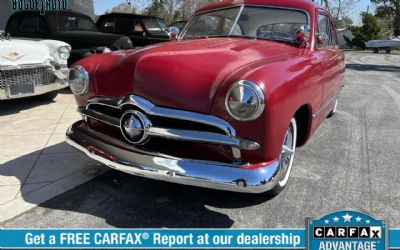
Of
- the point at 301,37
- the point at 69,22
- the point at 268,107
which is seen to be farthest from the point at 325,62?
the point at 69,22

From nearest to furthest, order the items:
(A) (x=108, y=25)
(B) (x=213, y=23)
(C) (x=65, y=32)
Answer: (B) (x=213, y=23) → (C) (x=65, y=32) → (A) (x=108, y=25)

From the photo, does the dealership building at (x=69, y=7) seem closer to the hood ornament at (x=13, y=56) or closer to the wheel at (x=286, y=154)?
the hood ornament at (x=13, y=56)

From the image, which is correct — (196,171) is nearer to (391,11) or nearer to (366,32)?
(366,32)

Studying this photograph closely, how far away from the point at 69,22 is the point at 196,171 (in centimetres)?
654

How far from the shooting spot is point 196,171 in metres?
2.38

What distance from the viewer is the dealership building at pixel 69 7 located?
1363cm

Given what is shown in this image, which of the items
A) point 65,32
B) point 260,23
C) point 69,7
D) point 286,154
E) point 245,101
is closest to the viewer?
point 245,101

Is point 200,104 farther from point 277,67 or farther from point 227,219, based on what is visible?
point 227,219

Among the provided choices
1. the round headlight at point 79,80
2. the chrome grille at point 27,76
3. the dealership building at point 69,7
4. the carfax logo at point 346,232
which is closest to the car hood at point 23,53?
the chrome grille at point 27,76

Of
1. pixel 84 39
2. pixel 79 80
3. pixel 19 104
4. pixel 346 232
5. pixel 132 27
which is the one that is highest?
pixel 132 27

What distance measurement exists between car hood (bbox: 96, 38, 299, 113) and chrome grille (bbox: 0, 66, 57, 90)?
9.40 ft

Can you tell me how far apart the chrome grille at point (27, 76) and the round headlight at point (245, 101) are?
161 inches

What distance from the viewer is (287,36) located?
3.66 m

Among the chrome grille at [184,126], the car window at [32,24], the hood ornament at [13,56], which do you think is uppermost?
the car window at [32,24]
